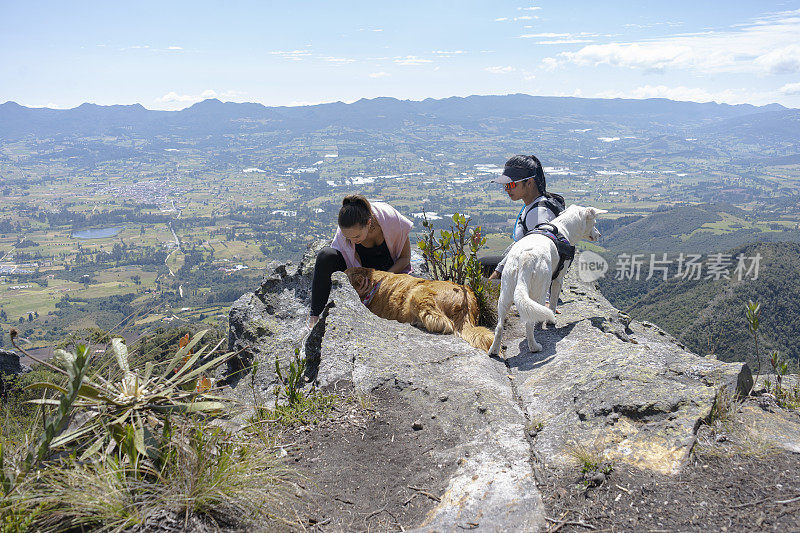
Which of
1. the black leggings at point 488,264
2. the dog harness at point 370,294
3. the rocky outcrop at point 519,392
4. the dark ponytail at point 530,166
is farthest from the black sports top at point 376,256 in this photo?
the dark ponytail at point 530,166

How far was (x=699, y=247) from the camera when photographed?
79938 millimetres

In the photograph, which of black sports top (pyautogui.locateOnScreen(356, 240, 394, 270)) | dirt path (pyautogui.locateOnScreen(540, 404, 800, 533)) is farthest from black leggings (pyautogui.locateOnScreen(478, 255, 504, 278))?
dirt path (pyautogui.locateOnScreen(540, 404, 800, 533))

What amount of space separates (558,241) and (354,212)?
249 cm

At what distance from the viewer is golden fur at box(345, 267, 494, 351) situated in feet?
16.6

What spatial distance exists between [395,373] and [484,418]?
0.97 m

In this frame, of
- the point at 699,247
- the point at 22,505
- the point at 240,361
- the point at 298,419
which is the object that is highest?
the point at 22,505

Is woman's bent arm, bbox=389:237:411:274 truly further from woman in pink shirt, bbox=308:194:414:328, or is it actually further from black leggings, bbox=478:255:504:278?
black leggings, bbox=478:255:504:278

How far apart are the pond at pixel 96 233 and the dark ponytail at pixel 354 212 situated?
152806 mm

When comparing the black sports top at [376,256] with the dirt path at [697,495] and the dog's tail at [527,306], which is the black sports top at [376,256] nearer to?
the dog's tail at [527,306]

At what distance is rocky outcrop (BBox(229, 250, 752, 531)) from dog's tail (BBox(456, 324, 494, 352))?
26 centimetres

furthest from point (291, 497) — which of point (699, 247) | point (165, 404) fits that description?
point (699, 247)

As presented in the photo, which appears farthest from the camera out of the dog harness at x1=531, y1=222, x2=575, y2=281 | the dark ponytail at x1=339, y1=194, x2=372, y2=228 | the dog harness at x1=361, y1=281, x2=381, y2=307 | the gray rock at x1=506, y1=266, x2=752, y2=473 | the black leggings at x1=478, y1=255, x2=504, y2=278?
the black leggings at x1=478, y1=255, x2=504, y2=278

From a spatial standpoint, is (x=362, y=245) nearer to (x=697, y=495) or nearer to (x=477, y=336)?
(x=477, y=336)

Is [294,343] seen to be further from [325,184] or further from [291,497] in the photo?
[325,184]
